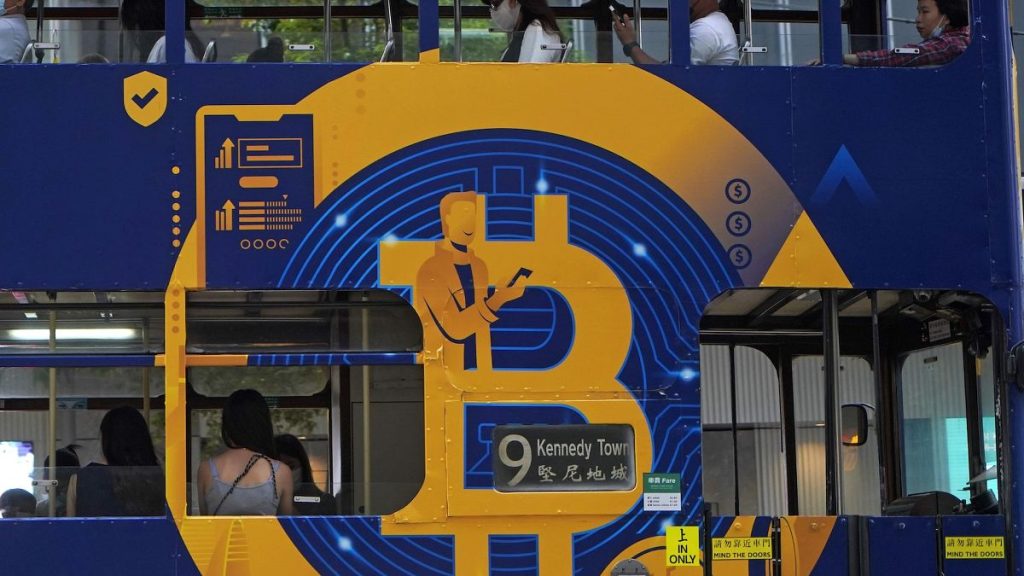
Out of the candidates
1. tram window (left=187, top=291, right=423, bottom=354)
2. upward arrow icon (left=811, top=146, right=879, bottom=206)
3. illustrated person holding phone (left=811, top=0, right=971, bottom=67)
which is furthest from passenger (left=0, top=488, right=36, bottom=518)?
illustrated person holding phone (left=811, top=0, right=971, bottom=67)

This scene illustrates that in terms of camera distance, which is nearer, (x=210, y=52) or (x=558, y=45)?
(x=210, y=52)

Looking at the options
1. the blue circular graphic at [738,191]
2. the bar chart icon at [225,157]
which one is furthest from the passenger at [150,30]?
the blue circular graphic at [738,191]

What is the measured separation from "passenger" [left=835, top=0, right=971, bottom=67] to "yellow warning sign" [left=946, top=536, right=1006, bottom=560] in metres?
2.00

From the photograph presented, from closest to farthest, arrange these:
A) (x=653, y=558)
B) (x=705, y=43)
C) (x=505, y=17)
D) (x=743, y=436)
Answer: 1. (x=653, y=558)
2. (x=705, y=43)
3. (x=505, y=17)
4. (x=743, y=436)

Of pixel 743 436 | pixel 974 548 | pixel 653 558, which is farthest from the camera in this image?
pixel 743 436

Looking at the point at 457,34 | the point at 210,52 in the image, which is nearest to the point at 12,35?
the point at 210,52

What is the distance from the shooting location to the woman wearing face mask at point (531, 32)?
5.89 metres

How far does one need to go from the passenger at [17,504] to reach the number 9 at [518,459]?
1909 mm

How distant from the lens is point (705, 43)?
595 cm

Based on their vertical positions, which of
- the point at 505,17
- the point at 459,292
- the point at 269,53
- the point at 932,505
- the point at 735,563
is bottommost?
the point at 735,563

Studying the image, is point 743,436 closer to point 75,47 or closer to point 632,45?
point 632,45

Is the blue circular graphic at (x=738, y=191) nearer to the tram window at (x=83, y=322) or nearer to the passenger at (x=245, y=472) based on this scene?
the passenger at (x=245, y=472)

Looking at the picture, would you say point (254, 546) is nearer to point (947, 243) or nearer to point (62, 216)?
point (62, 216)

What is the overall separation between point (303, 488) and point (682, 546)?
1.57 metres
